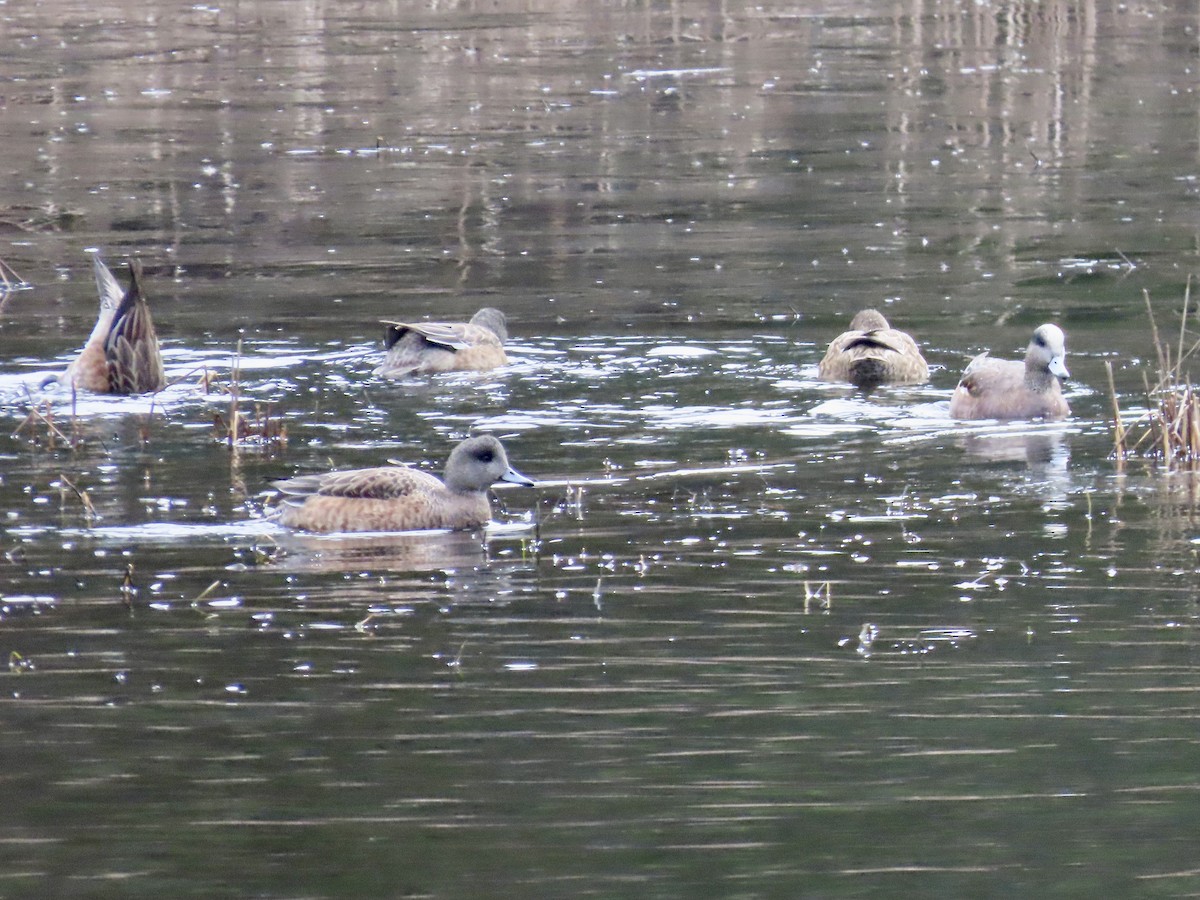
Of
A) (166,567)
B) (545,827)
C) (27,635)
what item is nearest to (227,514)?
(166,567)

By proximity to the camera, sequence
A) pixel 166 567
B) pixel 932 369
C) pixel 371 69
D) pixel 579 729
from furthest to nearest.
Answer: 1. pixel 371 69
2. pixel 932 369
3. pixel 166 567
4. pixel 579 729

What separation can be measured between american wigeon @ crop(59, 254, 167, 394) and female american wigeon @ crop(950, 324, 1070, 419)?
4852mm

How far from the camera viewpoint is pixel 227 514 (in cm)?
1101

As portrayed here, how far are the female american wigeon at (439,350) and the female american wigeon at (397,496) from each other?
12.9 feet

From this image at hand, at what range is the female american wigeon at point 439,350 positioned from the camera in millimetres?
14953

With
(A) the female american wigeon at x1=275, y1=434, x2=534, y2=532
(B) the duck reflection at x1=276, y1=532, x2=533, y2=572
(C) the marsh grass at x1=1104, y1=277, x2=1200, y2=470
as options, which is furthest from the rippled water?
(C) the marsh grass at x1=1104, y1=277, x2=1200, y2=470

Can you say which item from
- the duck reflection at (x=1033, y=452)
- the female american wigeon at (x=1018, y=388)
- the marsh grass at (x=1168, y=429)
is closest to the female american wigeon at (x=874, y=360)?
the female american wigeon at (x=1018, y=388)

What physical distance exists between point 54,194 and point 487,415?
11267 millimetres

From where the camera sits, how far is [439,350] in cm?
1512

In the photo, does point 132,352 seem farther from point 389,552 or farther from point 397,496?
point 389,552

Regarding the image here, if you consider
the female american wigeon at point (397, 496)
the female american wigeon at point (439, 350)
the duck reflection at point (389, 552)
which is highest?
the female american wigeon at point (439, 350)

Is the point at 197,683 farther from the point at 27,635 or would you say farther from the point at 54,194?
the point at 54,194

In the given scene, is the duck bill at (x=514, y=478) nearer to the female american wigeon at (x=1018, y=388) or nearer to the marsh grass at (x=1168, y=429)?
the marsh grass at (x=1168, y=429)

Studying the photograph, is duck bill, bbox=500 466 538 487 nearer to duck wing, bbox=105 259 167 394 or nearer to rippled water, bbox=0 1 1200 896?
rippled water, bbox=0 1 1200 896
